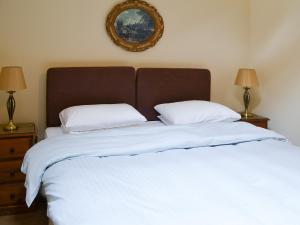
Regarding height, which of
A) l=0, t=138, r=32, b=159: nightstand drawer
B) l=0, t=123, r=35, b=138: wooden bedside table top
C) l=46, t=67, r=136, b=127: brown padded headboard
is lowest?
l=0, t=138, r=32, b=159: nightstand drawer

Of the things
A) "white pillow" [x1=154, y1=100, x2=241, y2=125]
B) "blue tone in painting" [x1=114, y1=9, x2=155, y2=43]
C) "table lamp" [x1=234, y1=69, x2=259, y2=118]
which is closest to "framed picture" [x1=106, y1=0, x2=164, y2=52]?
"blue tone in painting" [x1=114, y1=9, x2=155, y2=43]

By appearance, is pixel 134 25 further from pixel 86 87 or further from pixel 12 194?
pixel 12 194

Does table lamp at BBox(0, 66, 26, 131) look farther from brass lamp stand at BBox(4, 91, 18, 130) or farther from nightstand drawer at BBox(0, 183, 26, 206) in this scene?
nightstand drawer at BBox(0, 183, 26, 206)

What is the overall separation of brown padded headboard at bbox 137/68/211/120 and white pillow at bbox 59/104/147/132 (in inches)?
14.6

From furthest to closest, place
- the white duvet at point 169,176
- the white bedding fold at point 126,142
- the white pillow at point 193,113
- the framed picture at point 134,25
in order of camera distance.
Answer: the framed picture at point 134,25, the white pillow at point 193,113, the white bedding fold at point 126,142, the white duvet at point 169,176

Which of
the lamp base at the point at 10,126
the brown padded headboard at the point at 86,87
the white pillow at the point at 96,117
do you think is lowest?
the lamp base at the point at 10,126

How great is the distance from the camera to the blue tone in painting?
120 inches

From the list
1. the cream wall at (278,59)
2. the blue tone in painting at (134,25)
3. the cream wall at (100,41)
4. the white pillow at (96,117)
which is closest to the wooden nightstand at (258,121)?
the cream wall at (278,59)

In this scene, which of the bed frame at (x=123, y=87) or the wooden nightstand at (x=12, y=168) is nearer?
the wooden nightstand at (x=12, y=168)

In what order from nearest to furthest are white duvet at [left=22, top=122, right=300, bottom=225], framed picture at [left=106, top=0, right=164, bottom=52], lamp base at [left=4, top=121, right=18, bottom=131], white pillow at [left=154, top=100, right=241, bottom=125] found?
white duvet at [left=22, top=122, right=300, bottom=225] < lamp base at [left=4, top=121, right=18, bottom=131] < white pillow at [left=154, top=100, right=241, bottom=125] < framed picture at [left=106, top=0, right=164, bottom=52]

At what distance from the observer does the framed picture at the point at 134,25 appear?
302cm

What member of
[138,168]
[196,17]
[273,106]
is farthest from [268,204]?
[196,17]

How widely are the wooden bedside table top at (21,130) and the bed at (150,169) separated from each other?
161mm

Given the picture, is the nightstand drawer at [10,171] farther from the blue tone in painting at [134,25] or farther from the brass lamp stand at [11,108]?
the blue tone in painting at [134,25]
